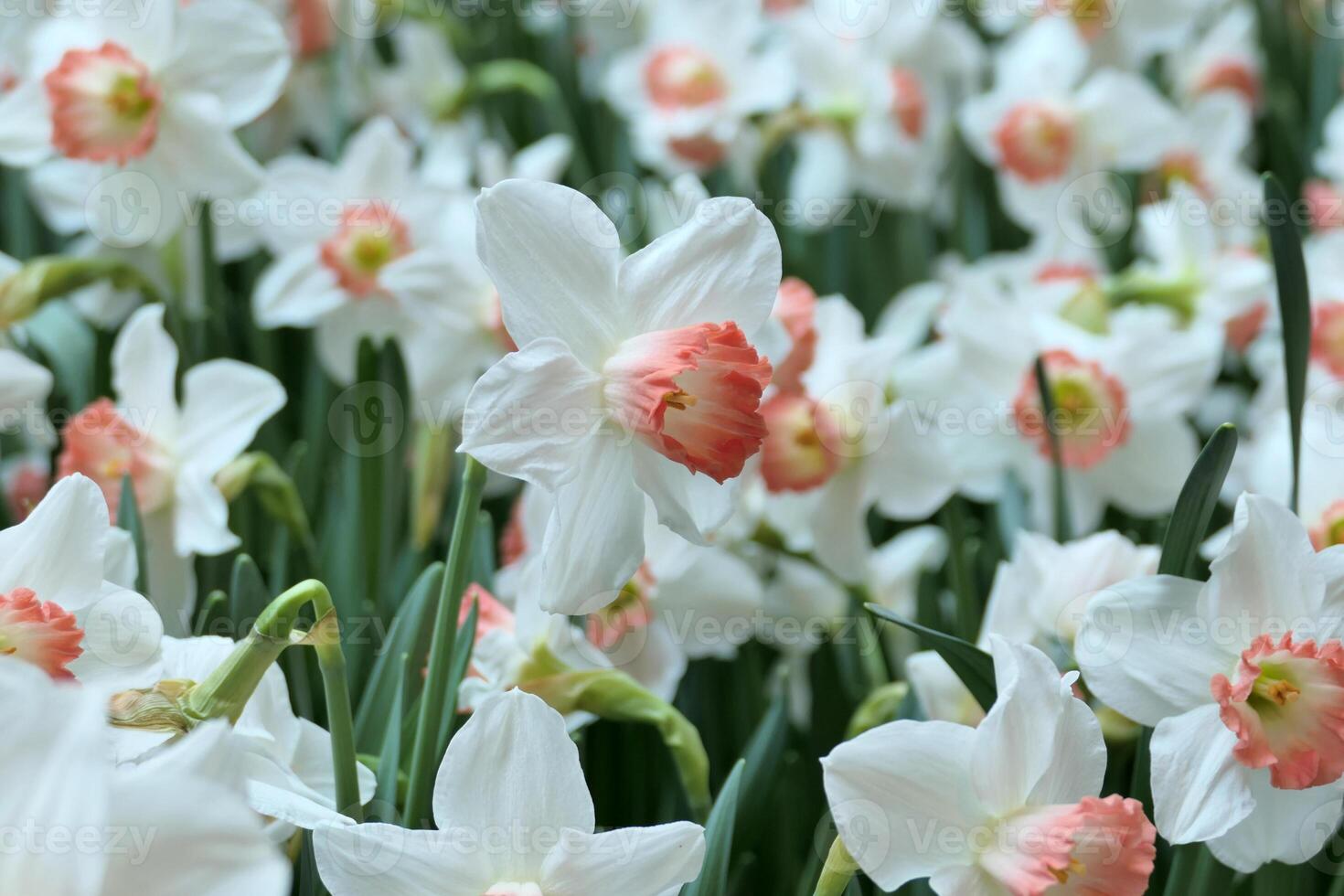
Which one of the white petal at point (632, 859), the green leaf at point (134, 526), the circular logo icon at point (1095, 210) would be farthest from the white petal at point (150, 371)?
the circular logo icon at point (1095, 210)

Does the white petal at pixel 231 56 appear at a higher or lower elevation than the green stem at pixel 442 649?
higher

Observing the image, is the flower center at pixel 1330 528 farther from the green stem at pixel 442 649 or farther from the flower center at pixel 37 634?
the flower center at pixel 37 634

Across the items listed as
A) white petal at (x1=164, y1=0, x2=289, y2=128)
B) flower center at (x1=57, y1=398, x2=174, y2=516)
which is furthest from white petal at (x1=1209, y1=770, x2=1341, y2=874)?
white petal at (x1=164, y1=0, x2=289, y2=128)

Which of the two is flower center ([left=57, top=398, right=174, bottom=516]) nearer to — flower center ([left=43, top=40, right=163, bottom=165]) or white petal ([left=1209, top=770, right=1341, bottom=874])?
flower center ([left=43, top=40, right=163, bottom=165])

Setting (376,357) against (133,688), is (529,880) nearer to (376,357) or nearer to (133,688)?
(133,688)

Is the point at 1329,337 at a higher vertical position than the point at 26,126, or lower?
lower

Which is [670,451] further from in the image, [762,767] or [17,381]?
[17,381]

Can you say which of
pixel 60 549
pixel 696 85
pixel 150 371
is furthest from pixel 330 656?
pixel 696 85

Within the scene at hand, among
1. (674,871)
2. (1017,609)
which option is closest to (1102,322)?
(1017,609)
